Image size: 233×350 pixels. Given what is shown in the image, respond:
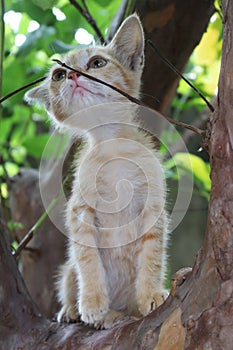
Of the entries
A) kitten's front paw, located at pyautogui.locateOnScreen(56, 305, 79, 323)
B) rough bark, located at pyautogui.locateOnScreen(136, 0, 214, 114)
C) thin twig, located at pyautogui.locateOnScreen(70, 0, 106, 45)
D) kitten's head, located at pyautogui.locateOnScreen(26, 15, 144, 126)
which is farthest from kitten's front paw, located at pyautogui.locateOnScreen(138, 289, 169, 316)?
thin twig, located at pyautogui.locateOnScreen(70, 0, 106, 45)

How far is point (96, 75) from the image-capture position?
1.80m

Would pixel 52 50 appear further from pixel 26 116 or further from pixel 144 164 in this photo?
pixel 26 116

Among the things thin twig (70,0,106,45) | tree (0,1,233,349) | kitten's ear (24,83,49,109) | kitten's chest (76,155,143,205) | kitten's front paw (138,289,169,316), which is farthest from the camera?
thin twig (70,0,106,45)

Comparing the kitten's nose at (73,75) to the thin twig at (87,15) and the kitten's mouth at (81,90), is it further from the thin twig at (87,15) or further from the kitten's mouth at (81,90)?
the thin twig at (87,15)

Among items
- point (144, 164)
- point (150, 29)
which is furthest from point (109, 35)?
point (144, 164)

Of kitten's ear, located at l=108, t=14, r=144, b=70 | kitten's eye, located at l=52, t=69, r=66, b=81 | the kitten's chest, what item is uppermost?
kitten's eye, located at l=52, t=69, r=66, b=81

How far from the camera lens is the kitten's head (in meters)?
1.75

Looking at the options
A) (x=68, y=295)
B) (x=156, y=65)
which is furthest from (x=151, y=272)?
(x=156, y=65)

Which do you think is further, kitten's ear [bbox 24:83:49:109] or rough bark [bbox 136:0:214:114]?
rough bark [bbox 136:0:214:114]

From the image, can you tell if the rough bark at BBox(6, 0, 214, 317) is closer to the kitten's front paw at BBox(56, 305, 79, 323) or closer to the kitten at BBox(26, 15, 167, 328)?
the kitten at BBox(26, 15, 167, 328)

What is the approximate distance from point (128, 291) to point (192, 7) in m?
1.07

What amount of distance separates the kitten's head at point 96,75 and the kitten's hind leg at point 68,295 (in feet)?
1.56

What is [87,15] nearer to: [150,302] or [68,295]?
[68,295]

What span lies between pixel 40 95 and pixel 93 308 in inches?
29.7
